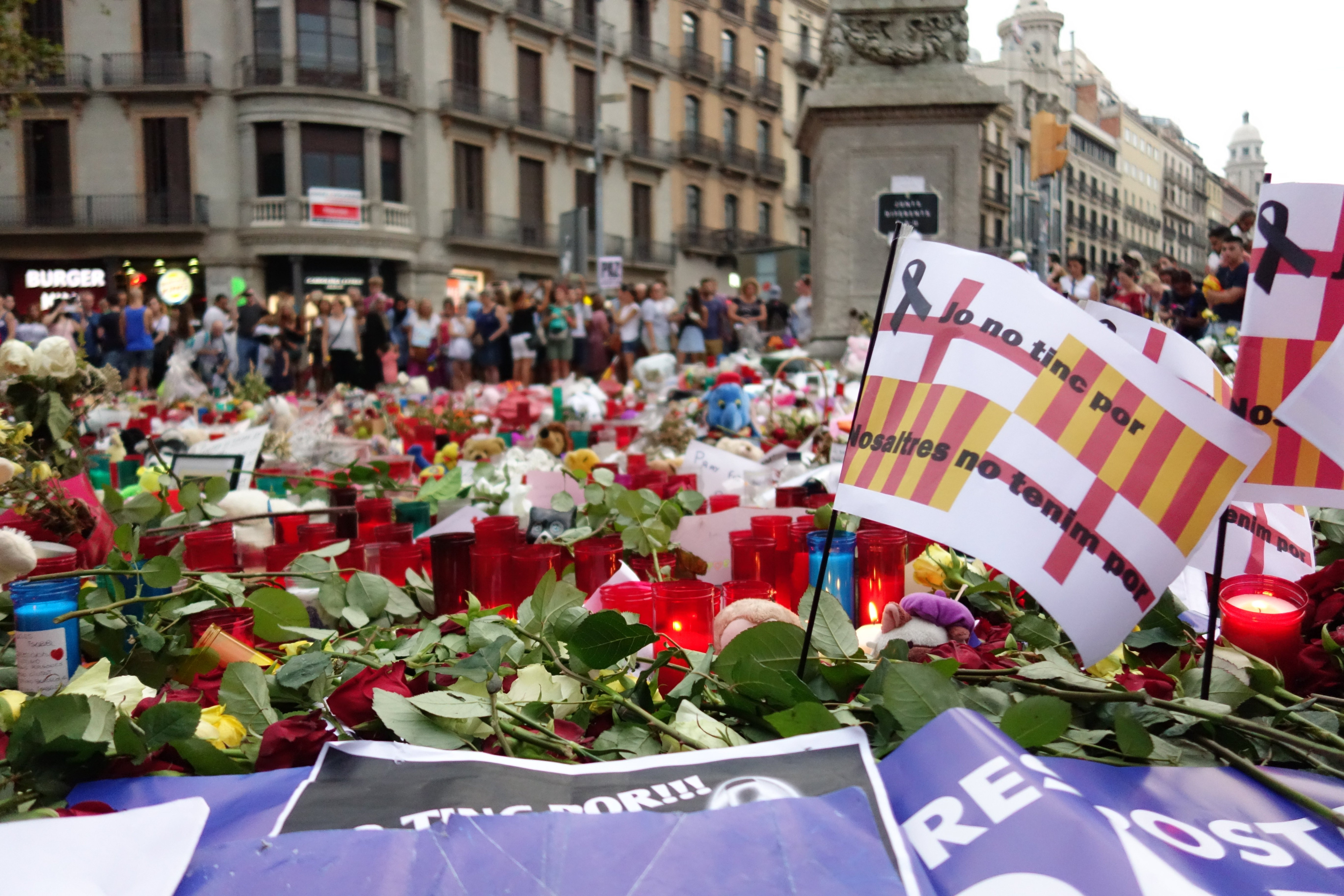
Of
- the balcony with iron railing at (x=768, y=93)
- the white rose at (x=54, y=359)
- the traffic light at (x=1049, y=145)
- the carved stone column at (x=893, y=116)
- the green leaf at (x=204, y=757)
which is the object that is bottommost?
the green leaf at (x=204, y=757)

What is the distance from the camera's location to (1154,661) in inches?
58.2

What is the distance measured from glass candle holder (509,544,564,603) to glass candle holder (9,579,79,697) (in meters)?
0.65

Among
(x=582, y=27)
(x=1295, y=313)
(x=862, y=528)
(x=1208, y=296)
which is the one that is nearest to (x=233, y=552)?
(x=862, y=528)

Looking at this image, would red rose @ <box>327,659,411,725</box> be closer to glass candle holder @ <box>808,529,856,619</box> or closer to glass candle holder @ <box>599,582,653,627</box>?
glass candle holder @ <box>599,582,653,627</box>

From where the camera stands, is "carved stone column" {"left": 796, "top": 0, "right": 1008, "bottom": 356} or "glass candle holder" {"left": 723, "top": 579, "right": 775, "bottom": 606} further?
"carved stone column" {"left": 796, "top": 0, "right": 1008, "bottom": 356}

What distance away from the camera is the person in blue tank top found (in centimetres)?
1075

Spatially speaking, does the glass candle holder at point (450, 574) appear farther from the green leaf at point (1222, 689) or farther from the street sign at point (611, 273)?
the street sign at point (611, 273)

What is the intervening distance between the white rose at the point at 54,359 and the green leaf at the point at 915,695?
1.64m

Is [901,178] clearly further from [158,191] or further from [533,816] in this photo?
[158,191]

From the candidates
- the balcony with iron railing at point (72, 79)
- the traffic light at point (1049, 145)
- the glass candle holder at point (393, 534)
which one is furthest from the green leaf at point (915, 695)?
the balcony with iron railing at point (72, 79)

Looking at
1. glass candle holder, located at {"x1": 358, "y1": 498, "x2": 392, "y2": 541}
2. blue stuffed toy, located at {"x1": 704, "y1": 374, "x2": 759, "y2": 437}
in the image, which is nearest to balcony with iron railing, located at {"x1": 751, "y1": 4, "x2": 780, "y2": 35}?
blue stuffed toy, located at {"x1": 704, "y1": 374, "x2": 759, "y2": 437}

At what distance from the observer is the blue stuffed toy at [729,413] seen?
14.9 feet

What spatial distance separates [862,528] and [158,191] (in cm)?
2497

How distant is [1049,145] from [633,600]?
13.2 m
